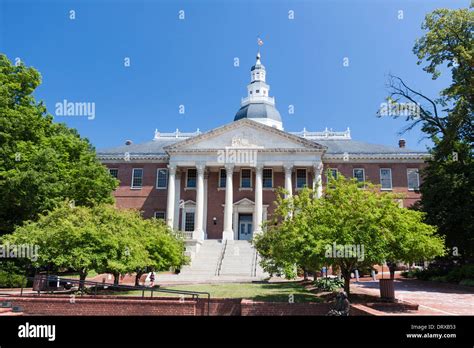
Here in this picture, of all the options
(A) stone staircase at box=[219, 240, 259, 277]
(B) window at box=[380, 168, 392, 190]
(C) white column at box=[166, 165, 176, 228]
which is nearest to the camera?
(A) stone staircase at box=[219, 240, 259, 277]

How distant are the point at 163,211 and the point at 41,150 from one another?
22.0 m

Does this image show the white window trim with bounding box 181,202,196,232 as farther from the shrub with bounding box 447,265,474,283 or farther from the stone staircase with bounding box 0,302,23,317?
the stone staircase with bounding box 0,302,23,317

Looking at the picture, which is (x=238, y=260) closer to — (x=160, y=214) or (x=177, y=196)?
(x=177, y=196)

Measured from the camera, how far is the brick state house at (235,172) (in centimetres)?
4297

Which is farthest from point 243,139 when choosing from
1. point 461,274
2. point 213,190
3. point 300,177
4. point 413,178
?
point 461,274

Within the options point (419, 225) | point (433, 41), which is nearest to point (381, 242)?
point (419, 225)

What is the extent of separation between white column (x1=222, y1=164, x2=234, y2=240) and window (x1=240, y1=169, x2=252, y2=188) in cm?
272

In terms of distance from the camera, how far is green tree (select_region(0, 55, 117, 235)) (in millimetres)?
23859

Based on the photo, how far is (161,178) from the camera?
47.5 m

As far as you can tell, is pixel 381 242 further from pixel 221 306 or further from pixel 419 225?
pixel 221 306

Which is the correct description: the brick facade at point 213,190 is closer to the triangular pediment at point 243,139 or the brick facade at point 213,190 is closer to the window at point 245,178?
the window at point 245,178

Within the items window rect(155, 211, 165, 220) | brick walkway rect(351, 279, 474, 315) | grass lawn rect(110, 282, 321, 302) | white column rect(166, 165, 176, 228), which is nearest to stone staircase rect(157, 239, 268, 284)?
white column rect(166, 165, 176, 228)

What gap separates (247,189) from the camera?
45.4 m
